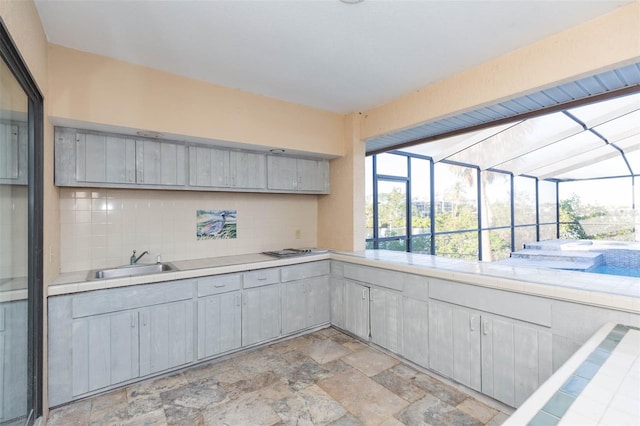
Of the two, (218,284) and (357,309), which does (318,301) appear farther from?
(218,284)

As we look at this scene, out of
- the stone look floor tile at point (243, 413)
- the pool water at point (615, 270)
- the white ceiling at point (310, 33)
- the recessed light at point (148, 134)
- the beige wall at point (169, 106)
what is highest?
the white ceiling at point (310, 33)

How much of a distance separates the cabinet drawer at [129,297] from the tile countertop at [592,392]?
2.67 m

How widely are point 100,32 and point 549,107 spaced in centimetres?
383

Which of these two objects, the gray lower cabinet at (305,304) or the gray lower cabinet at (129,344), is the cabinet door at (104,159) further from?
the gray lower cabinet at (305,304)

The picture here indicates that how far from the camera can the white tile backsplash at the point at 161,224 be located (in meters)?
2.86

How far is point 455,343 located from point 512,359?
0.44 metres

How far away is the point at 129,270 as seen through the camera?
9.97ft

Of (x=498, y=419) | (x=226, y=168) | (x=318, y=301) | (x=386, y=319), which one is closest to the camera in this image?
(x=498, y=419)

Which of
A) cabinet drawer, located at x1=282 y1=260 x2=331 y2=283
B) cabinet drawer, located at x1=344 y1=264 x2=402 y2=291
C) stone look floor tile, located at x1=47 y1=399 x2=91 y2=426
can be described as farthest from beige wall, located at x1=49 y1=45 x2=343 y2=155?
stone look floor tile, located at x1=47 y1=399 x2=91 y2=426

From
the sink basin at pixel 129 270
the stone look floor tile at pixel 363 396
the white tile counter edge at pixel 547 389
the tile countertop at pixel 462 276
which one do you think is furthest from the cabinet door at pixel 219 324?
the white tile counter edge at pixel 547 389

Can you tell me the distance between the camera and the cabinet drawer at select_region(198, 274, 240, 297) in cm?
294

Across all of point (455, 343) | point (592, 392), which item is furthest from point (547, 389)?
point (455, 343)

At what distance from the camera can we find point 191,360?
2861 mm

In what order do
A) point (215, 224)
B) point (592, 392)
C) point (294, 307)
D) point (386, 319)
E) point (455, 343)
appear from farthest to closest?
point (215, 224) → point (294, 307) → point (386, 319) → point (455, 343) → point (592, 392)
